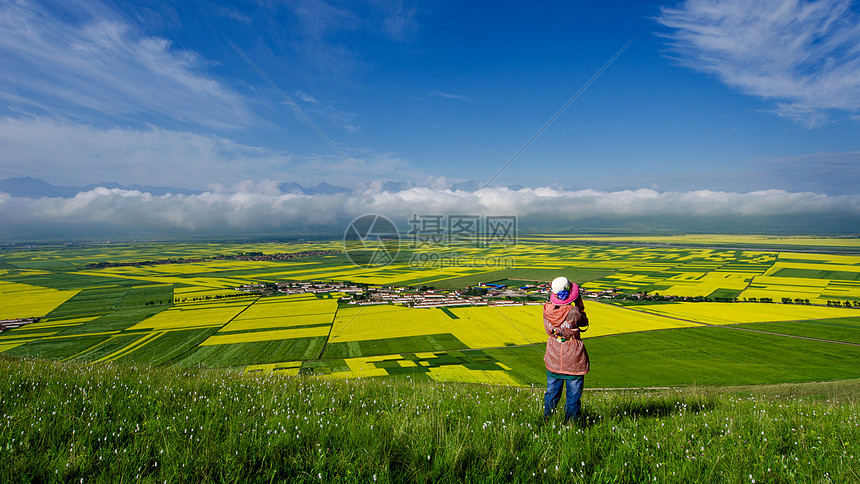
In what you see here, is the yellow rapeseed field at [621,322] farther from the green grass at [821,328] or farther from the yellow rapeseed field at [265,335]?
the yellow rapeseed field at [265,335]

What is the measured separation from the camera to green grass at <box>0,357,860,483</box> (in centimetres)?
307

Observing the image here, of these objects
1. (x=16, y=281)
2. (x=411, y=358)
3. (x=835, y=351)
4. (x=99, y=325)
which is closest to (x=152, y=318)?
(x=99, y=325)

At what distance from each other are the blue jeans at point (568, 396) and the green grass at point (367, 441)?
0.68 feet

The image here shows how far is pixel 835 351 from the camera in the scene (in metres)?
27.3

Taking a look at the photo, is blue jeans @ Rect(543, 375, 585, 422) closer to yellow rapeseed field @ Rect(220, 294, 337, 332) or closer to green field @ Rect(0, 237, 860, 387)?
green field @ Rect(0, 237, 860, 387)

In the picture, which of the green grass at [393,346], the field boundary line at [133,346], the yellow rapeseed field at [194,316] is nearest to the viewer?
the field boundary line at [133,346]

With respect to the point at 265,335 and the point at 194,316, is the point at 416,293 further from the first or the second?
the point at 194,316

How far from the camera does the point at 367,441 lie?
371 cm

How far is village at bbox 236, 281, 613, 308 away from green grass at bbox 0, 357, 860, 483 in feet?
138

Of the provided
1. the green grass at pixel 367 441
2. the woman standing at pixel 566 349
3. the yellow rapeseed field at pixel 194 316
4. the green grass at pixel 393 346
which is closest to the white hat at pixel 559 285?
the woman standing at pixel 566 349

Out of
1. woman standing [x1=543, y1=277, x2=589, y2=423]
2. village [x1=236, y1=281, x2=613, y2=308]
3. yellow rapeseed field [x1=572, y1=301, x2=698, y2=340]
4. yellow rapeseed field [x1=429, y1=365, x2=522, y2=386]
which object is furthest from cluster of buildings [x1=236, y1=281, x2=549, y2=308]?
woman standing [x1=543, y1=277, x2=589, y2=423]

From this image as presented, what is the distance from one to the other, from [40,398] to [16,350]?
3712 centimetres

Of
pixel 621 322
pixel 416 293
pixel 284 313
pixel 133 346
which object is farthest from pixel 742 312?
pixel 133 346

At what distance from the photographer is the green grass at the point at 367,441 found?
10.1 feet
